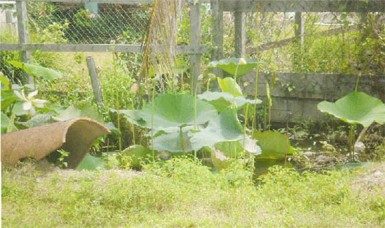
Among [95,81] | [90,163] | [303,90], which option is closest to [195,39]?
[95,81]

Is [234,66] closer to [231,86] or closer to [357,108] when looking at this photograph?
[231,86]

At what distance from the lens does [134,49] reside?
8.48m

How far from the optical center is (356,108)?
6.97m

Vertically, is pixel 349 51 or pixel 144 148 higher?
pixel 349 51

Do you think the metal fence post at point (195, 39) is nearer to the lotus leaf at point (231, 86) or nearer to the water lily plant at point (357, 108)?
the lotus leaf at point (231, 86)

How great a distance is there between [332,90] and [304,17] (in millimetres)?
949

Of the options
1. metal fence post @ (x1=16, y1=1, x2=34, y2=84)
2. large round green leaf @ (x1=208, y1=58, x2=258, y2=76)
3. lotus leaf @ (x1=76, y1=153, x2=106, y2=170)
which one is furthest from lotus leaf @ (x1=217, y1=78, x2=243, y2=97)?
metal fence post @ (x1=16, y1=1, x2=34, y2=84)

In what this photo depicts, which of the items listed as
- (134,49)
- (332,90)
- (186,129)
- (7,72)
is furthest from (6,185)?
(7,72)

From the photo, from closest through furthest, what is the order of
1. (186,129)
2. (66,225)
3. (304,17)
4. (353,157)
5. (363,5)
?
(66,225), (186,129), (353,157), (363,5), (304,17)

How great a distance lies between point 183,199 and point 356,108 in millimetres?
2579

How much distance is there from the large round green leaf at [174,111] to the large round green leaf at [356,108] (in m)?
1.24

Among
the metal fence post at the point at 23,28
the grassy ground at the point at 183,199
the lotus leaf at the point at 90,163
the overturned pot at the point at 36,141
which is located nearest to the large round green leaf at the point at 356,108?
the grassy ground at the point at 183,199

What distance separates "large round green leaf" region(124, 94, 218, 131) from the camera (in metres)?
6.60

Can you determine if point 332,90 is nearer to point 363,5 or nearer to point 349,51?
point 349,51
